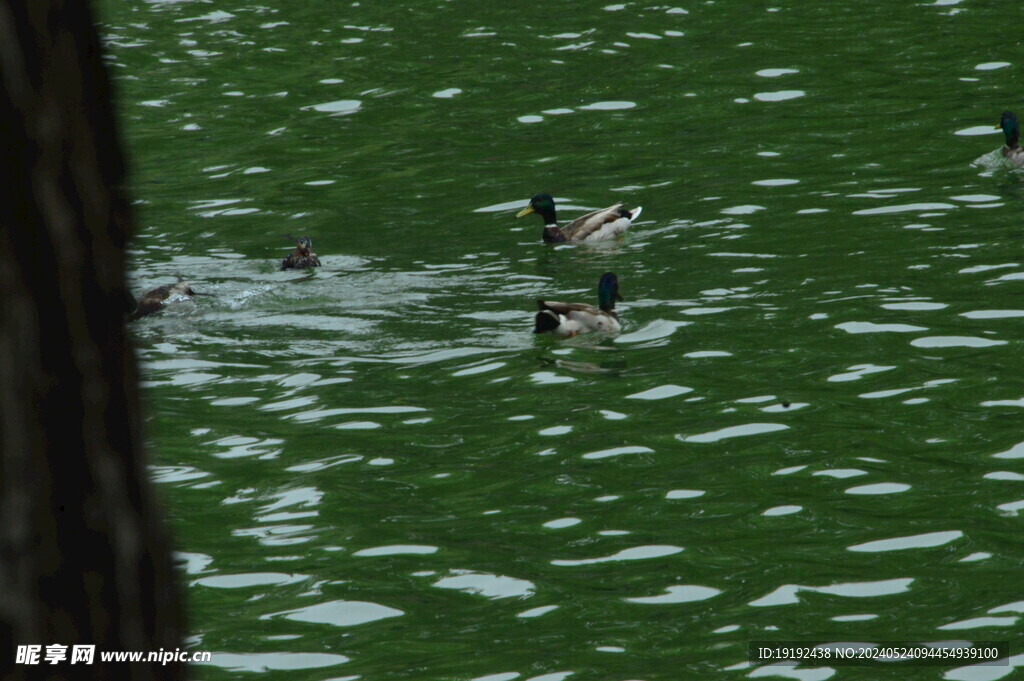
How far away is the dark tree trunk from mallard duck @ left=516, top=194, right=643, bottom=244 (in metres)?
15.9

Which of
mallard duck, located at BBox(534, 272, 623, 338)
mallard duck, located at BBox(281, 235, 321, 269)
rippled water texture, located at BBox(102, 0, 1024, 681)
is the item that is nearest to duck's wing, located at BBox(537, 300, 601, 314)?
mallard duck, located at BBox(534, 272, 623, 338)

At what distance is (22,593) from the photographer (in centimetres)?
265

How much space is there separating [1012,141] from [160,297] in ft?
35.2

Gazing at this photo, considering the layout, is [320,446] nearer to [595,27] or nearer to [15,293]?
[15,293]

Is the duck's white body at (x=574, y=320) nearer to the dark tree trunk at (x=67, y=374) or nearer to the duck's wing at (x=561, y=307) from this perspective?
the duck's wing at (x=561, y=307)

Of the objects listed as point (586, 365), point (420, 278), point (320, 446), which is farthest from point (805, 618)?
point (420, 278)

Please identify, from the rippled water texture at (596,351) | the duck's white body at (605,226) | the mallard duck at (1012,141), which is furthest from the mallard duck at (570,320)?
the mallard duck at (1012,141)

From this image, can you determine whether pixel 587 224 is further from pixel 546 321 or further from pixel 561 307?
pixel 546 321

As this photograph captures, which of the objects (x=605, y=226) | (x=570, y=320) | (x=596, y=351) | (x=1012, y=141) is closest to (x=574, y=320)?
(x=570, y=320)

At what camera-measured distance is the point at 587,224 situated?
18.8 m

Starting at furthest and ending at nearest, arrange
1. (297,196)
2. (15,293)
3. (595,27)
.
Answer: (595,27) → (297,196) → (15,293)

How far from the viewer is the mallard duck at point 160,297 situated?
15.6m

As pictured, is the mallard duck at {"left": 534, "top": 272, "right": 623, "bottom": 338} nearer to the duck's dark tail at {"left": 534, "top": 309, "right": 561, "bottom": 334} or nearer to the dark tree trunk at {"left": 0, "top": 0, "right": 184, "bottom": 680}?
the duck's dark tail at {"left": 534, "top": 309, "right": 561, "bottom": 334}

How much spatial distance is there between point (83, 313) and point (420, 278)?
14.3 m
